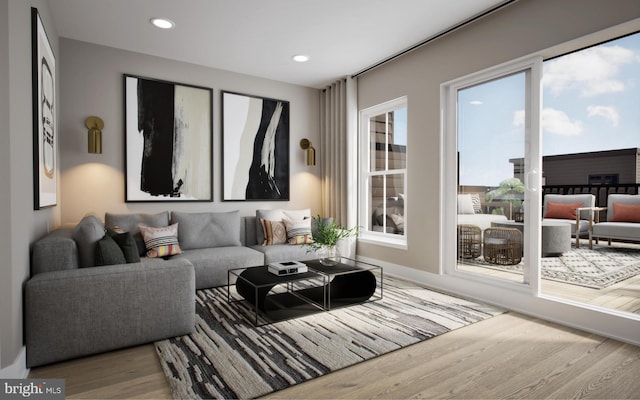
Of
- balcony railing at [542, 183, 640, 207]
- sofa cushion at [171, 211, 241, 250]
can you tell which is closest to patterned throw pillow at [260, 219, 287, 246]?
sofa cushion at [171, 211, 241, 250]

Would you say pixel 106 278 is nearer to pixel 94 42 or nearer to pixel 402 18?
pixel 94 42

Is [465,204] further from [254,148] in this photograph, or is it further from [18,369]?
[18,369]

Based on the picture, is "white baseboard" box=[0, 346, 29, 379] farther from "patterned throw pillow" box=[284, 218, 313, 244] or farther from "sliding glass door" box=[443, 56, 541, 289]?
"sliding glass door" box=[443, 56, 541, 289]

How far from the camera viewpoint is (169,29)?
11.1 feet

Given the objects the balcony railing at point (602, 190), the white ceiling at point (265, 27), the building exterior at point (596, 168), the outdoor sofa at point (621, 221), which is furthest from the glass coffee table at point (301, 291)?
the building exterior at point (596, 168)

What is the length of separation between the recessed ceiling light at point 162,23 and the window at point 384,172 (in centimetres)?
254

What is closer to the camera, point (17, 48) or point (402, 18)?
point (17, 48)

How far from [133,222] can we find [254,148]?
1.77 metres

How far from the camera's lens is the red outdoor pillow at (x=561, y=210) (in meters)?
5.96

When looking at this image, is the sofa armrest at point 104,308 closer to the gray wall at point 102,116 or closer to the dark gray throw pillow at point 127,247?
the dark gray throw pillow at point 127,247

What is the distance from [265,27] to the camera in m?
3.34

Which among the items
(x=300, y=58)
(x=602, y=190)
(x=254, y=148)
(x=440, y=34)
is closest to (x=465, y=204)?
(x=440, y=34)

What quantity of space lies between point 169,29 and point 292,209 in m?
2.68

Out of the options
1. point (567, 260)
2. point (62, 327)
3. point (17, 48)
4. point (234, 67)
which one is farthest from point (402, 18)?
point (567, 260)
